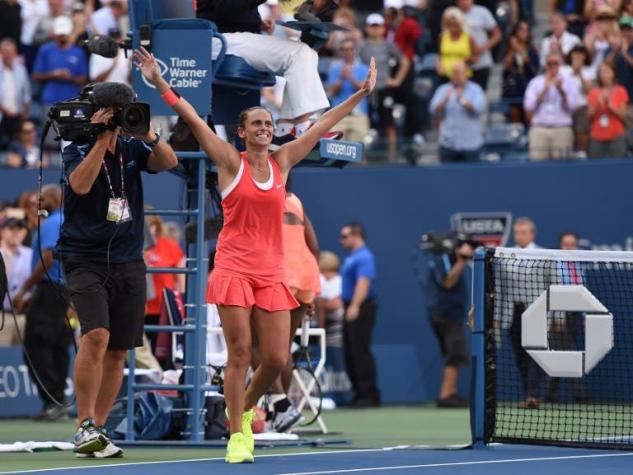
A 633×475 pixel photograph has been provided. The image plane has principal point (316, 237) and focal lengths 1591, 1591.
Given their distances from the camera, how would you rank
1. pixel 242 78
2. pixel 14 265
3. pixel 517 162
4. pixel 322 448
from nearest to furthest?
1. pixel 322 448
2. pixel 242 78
3. pixel 14 265
4. pixel 517 162

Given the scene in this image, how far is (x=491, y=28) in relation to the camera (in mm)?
21594

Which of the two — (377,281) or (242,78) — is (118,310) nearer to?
(242,78)

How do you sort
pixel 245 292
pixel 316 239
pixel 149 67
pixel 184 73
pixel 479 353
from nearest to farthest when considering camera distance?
1. pixel 245 292
2. pixel 149 67
3. pixel 479 353
4. pixel 184 73
5. pixel 316 239

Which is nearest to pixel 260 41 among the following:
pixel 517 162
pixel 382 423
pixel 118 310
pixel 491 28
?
pixel 118 310

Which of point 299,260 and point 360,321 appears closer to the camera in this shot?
point 299,260

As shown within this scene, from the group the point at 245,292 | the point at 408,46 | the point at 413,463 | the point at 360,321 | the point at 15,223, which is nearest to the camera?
the point at 413,463

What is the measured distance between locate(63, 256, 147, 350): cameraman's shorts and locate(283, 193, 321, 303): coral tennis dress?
6.89 feet

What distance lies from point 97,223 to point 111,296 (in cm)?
47

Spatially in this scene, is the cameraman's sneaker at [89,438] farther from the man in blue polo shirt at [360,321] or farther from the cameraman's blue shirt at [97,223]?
the man in blue polo shirt at [360,321]

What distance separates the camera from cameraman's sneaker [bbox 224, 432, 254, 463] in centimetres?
952

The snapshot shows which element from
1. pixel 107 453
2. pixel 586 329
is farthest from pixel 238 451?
pixel 586 329

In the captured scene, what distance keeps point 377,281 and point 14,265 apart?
5.21m

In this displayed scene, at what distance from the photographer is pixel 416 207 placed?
1986 centimetres

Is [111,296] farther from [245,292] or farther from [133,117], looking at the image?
[133,117]
